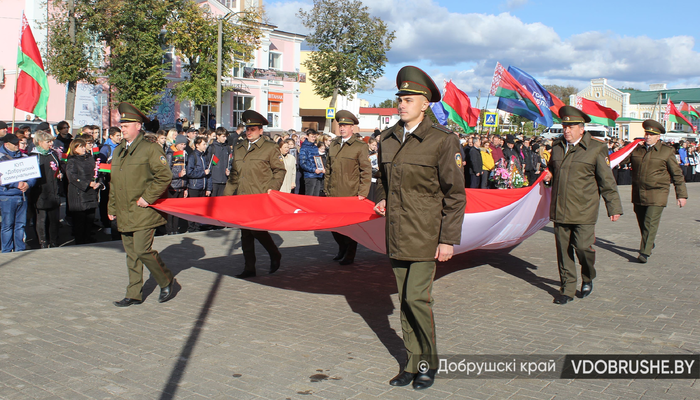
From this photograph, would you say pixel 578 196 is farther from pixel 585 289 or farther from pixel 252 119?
pixel 252 119

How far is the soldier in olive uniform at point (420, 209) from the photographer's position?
433cm

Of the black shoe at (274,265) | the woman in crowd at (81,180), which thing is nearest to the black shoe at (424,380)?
the black shoe at (274,265)

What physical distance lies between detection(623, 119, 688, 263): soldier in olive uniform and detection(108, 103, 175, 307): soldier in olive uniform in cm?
723

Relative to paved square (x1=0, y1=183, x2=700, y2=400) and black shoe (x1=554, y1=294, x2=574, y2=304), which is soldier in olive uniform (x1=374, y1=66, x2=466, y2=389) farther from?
black shoe (x1=554, y1=294, x2=574, y2=304)

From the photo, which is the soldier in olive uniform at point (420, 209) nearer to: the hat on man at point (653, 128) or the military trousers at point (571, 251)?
the military trousers at point (571, 251)

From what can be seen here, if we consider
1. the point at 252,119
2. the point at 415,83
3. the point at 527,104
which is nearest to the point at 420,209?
the point at 415,83

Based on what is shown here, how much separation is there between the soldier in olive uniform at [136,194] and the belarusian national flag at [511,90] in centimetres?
1004

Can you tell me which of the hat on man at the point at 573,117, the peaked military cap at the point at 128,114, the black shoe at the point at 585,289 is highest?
the hat on man at the point at 573,117

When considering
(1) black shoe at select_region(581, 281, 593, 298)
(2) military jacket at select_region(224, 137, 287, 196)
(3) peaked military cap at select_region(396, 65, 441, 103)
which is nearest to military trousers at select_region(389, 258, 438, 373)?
(3) peaked military cap at select_region(396, 65, 441, 103)

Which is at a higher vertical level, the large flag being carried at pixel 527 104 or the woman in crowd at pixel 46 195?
the large flag being carried at pixel 527 104

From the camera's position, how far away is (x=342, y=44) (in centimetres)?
4528

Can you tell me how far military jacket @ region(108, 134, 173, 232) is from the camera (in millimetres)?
6375

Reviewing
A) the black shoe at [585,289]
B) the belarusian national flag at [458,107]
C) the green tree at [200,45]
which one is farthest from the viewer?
the green tree at [200,45]

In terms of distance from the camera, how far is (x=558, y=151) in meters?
7.17
